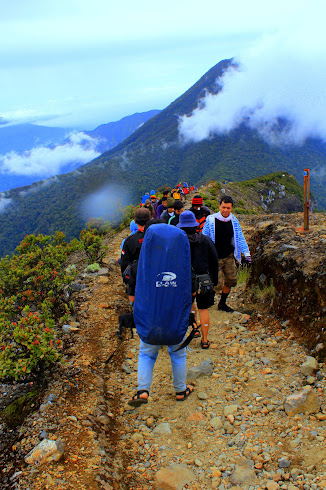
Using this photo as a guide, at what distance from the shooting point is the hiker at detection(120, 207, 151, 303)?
4.10 m

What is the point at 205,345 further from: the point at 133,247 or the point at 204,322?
the point at 133,247

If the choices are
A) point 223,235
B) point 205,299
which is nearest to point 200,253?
point 205,299

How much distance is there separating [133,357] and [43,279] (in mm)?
2866

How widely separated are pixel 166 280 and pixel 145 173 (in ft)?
332

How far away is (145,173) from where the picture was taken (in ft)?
335

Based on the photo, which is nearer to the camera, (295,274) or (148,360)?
(148,360)

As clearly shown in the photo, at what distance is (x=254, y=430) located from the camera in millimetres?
3230

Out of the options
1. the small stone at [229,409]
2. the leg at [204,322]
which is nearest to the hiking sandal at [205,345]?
the leg at [204,322]

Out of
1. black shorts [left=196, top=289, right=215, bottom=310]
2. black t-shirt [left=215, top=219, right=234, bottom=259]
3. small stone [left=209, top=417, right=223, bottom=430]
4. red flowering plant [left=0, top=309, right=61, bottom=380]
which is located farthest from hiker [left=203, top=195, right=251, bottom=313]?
red flowering plant [left=0, top=309, right=61, bottom=380]

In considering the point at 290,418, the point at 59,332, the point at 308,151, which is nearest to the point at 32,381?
the point at 59,332

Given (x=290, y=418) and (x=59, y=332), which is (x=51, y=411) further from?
(x=290, y=418)

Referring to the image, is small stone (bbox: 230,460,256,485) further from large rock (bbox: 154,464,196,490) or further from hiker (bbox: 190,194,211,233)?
hiker (bbox: 190,194,211,233)

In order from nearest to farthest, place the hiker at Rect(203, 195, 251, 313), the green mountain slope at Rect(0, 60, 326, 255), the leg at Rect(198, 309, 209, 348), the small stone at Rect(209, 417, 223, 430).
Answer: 1. the small stone at Rect(209, 417, 223, 430)
2. the leg at Rect(198, 309, 209, 348)
3. the hiker at Rect(203, 195, 251, 313)
4. the green mountain slope at Rect(0, 60, 326, 255)

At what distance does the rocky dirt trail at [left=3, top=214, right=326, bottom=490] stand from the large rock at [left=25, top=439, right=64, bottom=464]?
0.04m
